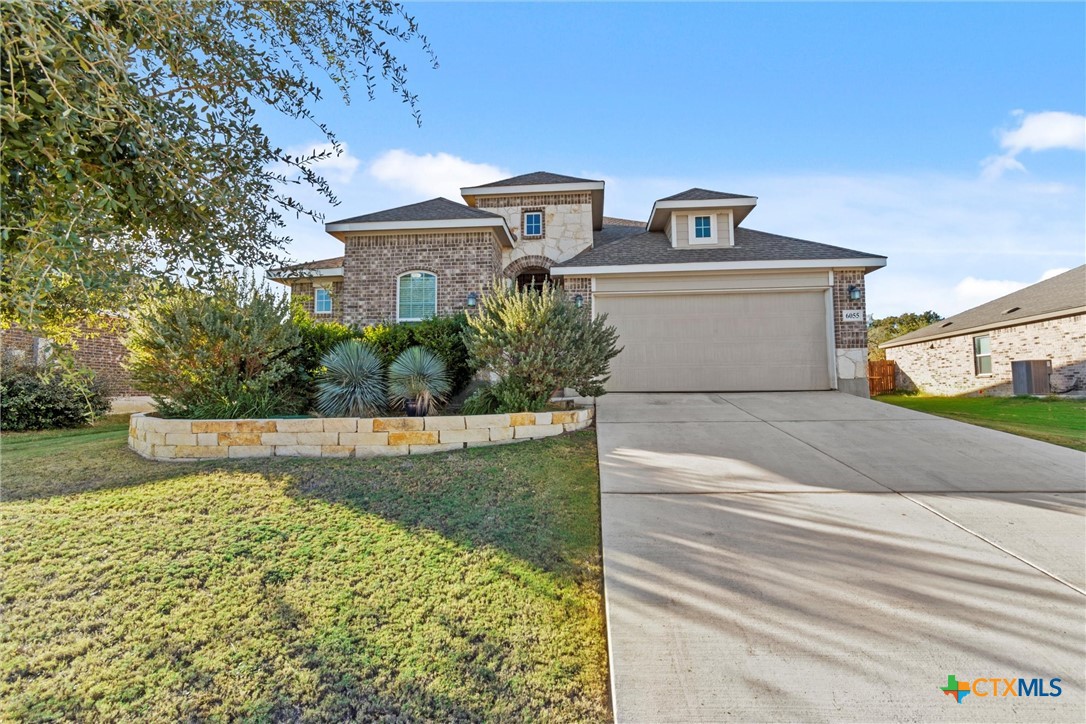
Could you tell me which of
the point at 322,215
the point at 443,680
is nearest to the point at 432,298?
the point at 322,215

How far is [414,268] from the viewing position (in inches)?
458

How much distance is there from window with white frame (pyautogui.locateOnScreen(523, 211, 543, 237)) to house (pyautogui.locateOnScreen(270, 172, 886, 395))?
1354mm

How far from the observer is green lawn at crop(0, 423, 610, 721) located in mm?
1998

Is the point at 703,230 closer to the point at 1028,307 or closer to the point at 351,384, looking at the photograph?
the point at 351,384

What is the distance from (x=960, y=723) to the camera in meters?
1.77

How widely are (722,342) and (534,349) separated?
6.01 metres

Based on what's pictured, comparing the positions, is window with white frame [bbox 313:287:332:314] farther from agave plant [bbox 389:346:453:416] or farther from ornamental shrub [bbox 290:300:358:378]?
agave plant [bbox 389:346:453:416]

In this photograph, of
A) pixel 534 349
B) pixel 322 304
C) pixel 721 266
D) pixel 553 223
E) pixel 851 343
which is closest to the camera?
pixel 534 349

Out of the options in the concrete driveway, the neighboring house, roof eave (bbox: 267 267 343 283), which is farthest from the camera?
the neighboring house

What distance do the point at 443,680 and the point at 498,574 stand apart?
82 cm

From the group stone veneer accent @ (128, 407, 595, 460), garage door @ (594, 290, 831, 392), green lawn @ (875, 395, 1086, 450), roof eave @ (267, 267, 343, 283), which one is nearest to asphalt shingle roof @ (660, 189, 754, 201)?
garage door @ (594, 290, 831, 392)

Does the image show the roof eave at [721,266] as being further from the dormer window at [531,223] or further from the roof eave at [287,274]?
the roof eave at [287,274]

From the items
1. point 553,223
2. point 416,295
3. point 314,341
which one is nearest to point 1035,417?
point 553,223

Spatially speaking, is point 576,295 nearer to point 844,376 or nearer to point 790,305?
point 790,305
